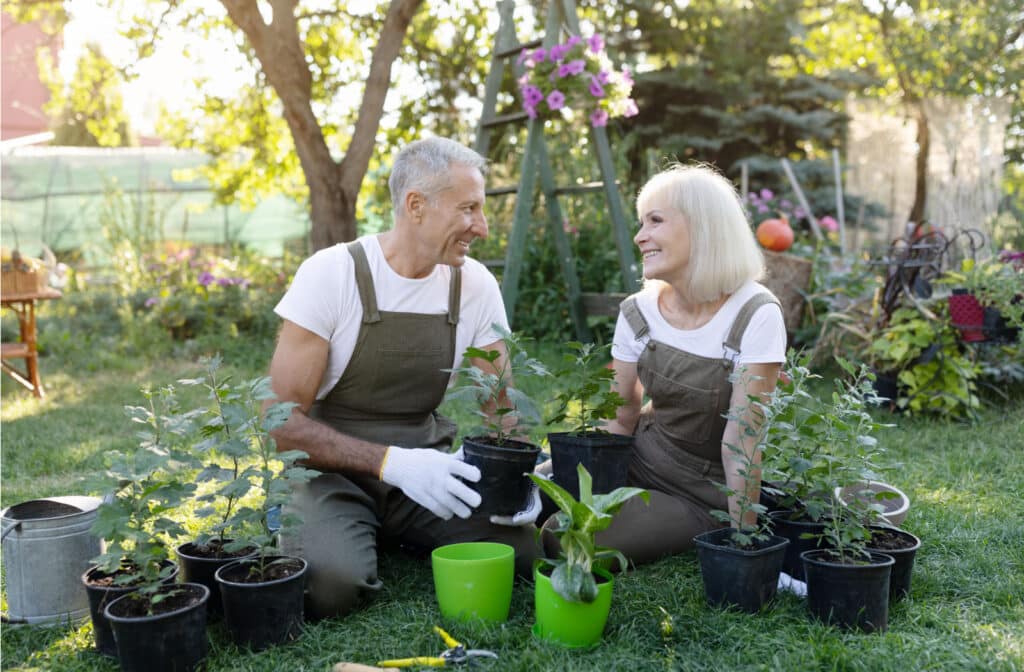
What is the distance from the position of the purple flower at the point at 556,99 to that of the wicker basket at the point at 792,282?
164 cm

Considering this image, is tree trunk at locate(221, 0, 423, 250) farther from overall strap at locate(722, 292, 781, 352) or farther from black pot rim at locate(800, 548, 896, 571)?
black pot rim at locate(800, 548, 896, 571)

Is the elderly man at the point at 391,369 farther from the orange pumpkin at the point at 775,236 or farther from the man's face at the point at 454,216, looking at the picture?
the orange pumpkin at the point at 775,236

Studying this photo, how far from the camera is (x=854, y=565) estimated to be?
69.4 inches

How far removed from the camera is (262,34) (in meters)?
4.41

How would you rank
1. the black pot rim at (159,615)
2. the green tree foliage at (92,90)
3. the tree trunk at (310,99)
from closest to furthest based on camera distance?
the black pot rim at (159,615), the tree trunk at (310,99), the green tree foliage at (92,90)

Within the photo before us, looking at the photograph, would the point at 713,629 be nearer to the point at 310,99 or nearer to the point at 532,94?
the point at 532,94

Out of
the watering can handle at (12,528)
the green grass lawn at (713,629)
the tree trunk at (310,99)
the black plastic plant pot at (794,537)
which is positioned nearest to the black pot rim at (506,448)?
the green grass lawn at (713,629)

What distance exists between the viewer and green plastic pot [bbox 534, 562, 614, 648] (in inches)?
68.8

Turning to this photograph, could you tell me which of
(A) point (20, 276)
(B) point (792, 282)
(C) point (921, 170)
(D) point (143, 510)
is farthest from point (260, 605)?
(C) point (921, 170)

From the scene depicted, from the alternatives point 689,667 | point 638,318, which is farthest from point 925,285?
point 689,667

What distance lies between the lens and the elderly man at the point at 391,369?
6.84ft

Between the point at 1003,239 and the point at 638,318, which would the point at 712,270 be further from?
the point at 1003,239

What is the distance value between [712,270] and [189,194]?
1012cm

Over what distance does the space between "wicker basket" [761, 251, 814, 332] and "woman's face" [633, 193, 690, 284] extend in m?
3.16
